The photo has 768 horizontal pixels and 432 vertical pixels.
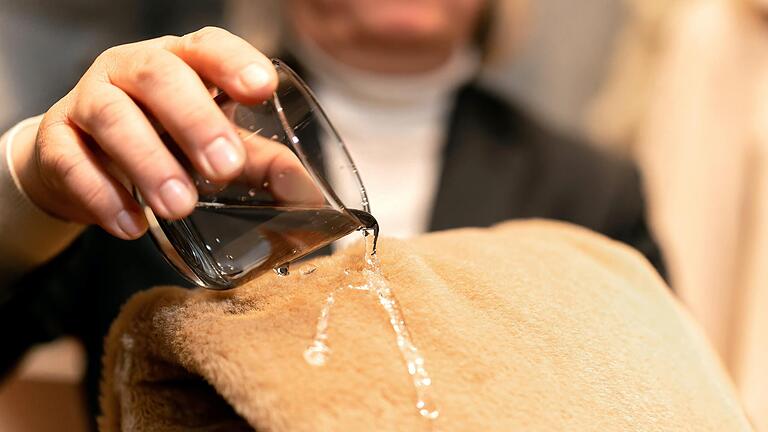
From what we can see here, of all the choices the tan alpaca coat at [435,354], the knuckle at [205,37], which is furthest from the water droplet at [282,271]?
→ the knuckle at [205,37]

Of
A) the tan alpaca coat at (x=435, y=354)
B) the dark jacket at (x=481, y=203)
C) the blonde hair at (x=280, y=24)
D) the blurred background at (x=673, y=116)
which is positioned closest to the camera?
the tan alpaca coat at (x=435, y=354)

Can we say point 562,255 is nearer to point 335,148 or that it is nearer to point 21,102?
point 335,148

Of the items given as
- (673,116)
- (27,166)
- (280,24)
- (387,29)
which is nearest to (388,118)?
(387,29)

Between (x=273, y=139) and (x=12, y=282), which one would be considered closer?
(x=273, y=139)

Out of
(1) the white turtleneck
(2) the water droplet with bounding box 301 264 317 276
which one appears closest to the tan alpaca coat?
(2) the water droplet with bounding box 301 264 317 276

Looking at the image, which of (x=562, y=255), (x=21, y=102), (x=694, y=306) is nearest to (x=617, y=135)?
(x=694, y=306)

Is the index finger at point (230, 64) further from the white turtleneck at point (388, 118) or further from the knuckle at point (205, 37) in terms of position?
the white turtleneck at point (388, 118)
